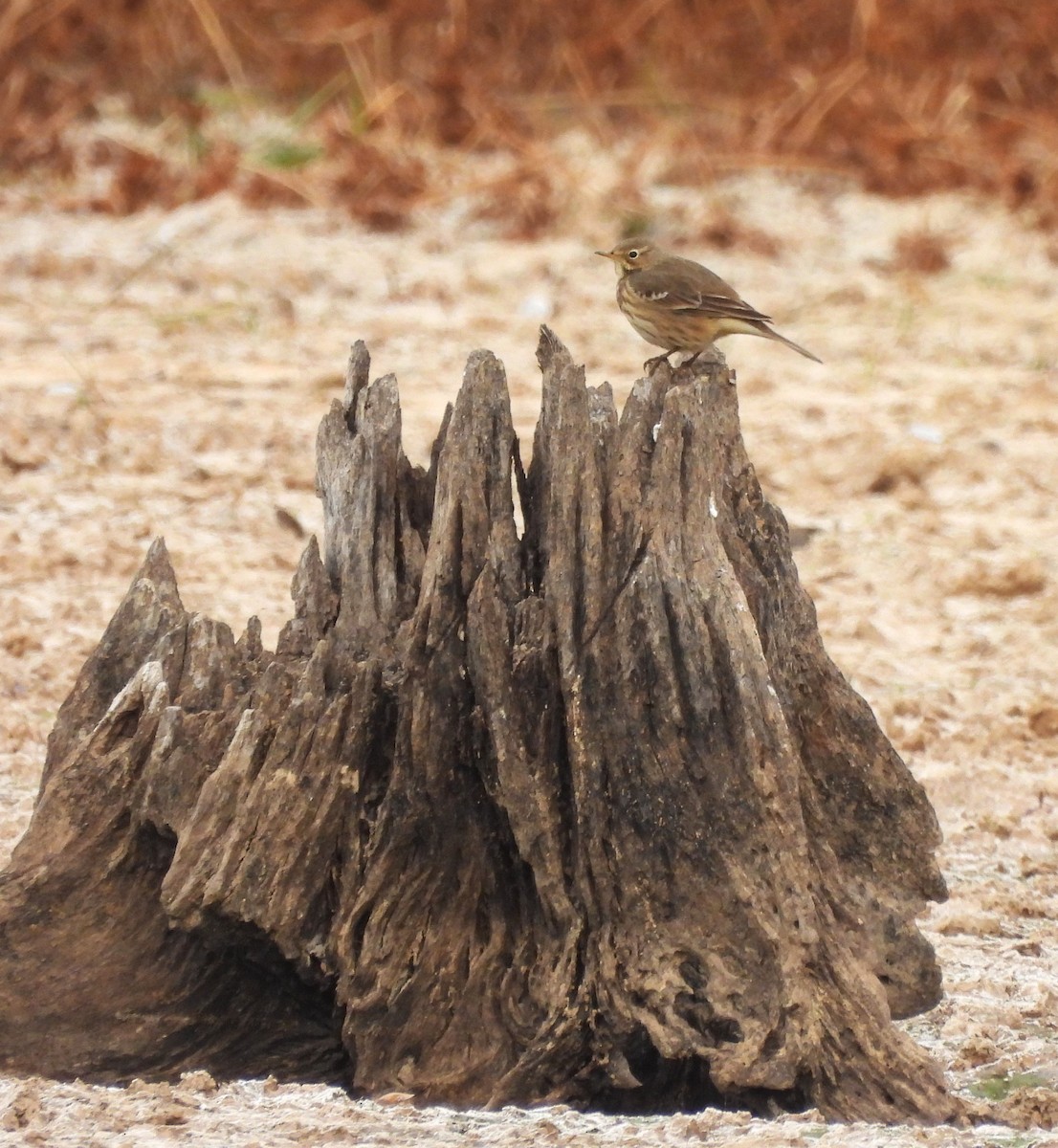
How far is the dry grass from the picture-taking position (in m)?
13.7

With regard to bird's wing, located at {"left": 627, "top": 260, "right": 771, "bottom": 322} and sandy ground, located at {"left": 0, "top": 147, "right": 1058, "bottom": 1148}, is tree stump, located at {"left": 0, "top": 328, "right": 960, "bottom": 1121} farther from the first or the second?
bird's wing, located at {"left": 627, "top": 260, "right": 771, "bottom": 322}

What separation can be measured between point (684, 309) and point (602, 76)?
909 cm

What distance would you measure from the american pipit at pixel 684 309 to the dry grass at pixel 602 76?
7104mm

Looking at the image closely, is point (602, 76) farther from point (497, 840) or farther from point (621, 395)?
point (497, 840)

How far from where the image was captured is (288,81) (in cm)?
1434

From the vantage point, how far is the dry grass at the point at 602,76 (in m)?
13.7

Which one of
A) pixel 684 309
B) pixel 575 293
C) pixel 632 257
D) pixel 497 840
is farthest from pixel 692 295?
pixel 575 293

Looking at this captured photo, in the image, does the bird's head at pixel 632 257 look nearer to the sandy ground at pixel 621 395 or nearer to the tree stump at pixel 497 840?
the sandy ground at pixel 621 395

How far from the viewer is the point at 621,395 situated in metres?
9.17

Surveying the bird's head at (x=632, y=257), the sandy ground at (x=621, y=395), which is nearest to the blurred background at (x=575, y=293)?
the sandy ground at (x=621, y=395)

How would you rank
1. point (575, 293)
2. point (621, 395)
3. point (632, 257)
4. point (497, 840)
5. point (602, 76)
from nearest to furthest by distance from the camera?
1. point (497, 840)
2. point (632, 257)
3. point (621, 395)
4. point (575, 293)
5. point (602, 76)

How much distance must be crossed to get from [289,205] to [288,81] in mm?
2082

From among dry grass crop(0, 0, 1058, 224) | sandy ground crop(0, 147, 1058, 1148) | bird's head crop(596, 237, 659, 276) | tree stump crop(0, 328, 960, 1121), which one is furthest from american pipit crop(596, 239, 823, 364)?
dry grass crop(0, 0, 1058, 224)

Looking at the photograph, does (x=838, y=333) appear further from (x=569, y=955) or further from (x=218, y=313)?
(x=569, y=955)
